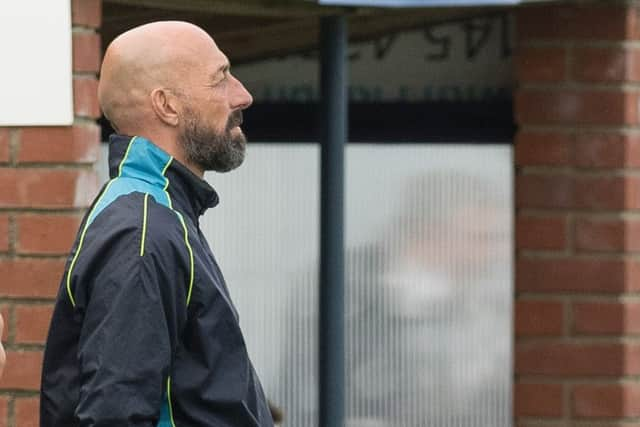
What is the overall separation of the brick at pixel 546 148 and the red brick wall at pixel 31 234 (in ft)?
4.23

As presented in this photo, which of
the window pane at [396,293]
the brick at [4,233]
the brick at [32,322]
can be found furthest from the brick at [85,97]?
the window pane at [396,293]

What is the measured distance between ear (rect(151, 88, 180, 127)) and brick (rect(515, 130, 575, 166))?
1.74 m

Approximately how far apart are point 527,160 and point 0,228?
4.74 feet

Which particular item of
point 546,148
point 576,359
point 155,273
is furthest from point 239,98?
point 576,359

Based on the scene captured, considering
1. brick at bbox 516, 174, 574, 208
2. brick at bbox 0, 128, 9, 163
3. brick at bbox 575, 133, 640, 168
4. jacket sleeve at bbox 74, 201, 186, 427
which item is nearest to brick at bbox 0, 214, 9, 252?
brick at bbox 0, 128, 9, 163

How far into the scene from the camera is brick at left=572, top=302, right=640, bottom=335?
475cm

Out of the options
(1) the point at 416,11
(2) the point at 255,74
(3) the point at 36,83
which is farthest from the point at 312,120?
(3) the point at 36,83

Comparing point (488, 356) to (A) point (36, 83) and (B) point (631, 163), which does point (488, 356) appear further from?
(A) point (36, 83)

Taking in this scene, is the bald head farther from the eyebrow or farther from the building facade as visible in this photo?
the building facade

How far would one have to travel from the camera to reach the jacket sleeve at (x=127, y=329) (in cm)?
298

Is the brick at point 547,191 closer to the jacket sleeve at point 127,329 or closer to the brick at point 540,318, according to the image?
the brick at point 540,318

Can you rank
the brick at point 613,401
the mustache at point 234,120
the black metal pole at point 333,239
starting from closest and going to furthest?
the mustache at point 234,120
the black metal pole at point 333,239
the brick at point 613,401

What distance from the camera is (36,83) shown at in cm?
407

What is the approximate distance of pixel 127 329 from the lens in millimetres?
3010
